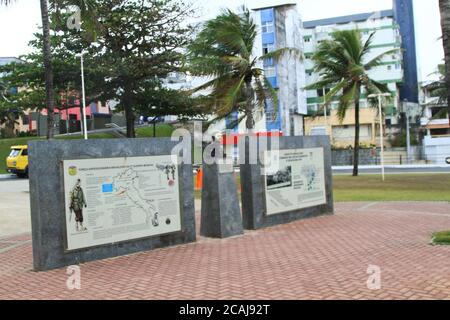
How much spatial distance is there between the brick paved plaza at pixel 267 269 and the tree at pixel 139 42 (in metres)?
17.0

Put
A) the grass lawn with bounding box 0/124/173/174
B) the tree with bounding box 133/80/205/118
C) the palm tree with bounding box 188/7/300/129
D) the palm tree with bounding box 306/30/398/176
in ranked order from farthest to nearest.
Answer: the grass lawn with bounding box 0/124/173/174 < the palm tree with bounding box 306/30/398/176 < the tree with bounding box 133/80/205/118 < the palm tree with bounding box 188/7/300/129

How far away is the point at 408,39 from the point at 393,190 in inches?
1704

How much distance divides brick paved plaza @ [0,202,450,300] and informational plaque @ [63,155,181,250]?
0.44m

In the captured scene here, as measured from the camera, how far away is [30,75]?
28.4 meters

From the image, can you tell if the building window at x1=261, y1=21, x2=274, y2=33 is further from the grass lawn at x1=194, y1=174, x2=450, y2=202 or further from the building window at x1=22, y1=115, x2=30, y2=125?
the building window at x1=22, y1=115, x2=30, y2=125

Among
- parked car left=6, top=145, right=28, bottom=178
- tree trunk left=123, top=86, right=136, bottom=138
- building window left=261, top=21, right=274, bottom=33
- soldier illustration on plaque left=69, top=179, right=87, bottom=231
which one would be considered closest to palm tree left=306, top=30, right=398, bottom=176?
tree trunk left=123, top=86, right=136, bottom=138

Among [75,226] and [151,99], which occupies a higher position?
[151,99]

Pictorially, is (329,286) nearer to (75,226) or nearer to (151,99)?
(75,226)

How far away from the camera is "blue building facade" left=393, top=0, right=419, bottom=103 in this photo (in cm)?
5997

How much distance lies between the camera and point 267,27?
182 ft

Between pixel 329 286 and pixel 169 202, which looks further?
pixel 169 202

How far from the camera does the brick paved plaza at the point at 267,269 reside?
20.5ft
